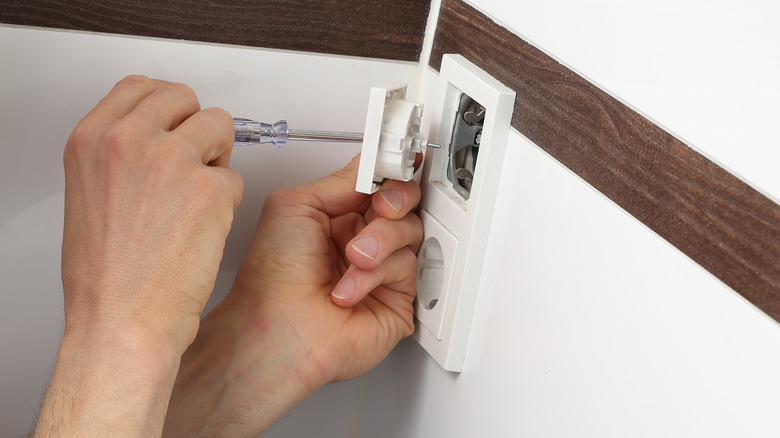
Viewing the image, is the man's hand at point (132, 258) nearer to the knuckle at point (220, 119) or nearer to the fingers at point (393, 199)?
the knuckle at point (220, 119)

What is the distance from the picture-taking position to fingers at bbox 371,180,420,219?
0.68 meters

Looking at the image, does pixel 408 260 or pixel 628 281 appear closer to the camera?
pixel 628 281

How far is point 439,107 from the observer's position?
0.68m

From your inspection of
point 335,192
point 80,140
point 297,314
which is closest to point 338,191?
point 335,192

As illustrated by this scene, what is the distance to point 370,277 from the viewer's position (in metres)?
0.68

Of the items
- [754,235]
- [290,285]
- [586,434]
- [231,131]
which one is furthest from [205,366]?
[754,235]

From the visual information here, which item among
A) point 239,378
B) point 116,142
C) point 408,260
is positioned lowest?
point 239,378

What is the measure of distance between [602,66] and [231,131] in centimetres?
28

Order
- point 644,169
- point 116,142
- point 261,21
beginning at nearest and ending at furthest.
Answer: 1. point 644,169
2. point 116,142
3. point 261,21

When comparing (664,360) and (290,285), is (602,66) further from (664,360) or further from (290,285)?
(290,285)

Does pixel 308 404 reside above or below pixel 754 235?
below

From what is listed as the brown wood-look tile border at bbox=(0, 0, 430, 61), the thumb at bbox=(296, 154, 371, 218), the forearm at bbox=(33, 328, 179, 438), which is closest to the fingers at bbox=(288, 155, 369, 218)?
the thumb at bbox=(296, 154, 371, 218)

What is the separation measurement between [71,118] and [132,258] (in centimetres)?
17

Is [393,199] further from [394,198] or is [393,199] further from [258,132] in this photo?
[258,132]
